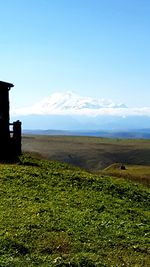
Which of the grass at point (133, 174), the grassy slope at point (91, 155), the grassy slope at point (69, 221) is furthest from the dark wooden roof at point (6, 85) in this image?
the grassy slope at point (91, 155)

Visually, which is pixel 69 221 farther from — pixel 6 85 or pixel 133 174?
pixel 133 174

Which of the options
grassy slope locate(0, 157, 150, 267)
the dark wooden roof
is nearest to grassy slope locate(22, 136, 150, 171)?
the dark wooden roof

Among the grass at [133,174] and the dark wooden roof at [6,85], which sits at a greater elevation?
the dark wooden roof at [6,85]

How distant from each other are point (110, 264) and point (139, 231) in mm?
5420

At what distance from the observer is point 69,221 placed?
22531 millimetres

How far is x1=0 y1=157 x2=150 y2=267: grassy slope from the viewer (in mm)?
18156

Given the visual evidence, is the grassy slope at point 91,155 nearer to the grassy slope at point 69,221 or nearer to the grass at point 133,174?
the grass at point 133,174

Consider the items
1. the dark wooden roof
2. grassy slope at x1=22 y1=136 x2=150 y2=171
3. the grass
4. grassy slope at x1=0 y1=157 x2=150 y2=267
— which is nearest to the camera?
grassy slope at x1=0 y1=157 x2=150 y2=267

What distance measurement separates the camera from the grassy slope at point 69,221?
1816cm

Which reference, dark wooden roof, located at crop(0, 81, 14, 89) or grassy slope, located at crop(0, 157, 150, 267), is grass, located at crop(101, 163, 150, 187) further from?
dark wooden roof, located at crop(0, 81, 14, 89)

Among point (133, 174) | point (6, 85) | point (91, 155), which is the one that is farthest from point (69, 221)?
point (91, 155)

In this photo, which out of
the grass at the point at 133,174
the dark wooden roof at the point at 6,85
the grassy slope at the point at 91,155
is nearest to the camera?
the dark wooden roof at the point at 6,85

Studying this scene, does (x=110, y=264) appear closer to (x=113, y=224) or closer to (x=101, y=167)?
(x=113, y=224)

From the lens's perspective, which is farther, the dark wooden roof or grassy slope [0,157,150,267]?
the dark wooden roof
